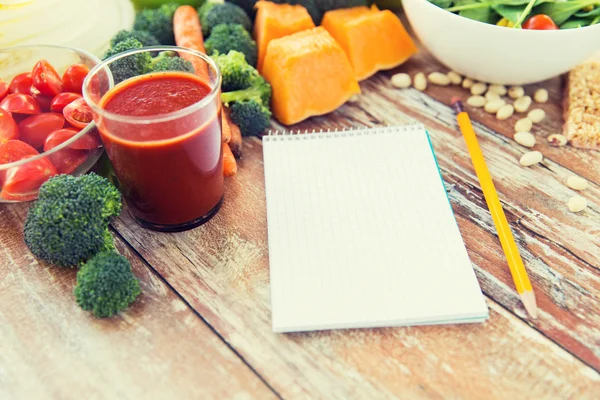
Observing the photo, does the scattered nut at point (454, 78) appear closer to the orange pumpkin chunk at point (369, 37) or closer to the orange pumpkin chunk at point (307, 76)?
the orange pumpkin chunk at point (369, 37)

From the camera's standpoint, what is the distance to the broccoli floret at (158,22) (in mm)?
1705

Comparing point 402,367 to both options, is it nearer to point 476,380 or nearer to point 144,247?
point 476,380

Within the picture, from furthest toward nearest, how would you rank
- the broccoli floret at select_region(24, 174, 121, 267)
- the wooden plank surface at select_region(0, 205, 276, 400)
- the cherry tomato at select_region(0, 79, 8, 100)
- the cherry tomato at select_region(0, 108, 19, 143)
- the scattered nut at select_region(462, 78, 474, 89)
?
the scattered nut at select_region(462, 78, 474, 89) → the cherry tomato at select_region(0, 79, 8, 100) → the cherry tomato at select_region(0, 108, 19, 143) → the broccoli floret at select_region(24, 174, 121, 267) → the wooden plank surface at select_region(0, 205, 276, 400)

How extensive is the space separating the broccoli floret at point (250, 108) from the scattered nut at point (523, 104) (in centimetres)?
71

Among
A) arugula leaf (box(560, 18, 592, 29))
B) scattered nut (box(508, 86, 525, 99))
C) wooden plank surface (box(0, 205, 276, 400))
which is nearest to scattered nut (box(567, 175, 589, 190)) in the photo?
scattered nut (box(508, 86, 525, 99))

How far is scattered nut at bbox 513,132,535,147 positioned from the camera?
4.81 ft

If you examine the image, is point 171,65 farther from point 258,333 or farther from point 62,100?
point 258,333

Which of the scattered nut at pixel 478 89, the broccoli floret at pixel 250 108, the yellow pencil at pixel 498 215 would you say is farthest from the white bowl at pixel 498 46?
the broccoli floret at pixel 250 108

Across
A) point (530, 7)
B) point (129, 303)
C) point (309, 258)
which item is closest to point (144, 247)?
point (129, 303)

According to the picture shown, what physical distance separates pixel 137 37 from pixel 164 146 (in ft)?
2.26

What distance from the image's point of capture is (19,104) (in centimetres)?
126

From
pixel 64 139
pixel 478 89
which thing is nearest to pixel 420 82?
pixel 478 89

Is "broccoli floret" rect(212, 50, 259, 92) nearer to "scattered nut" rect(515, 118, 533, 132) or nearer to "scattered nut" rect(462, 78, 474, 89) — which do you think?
"scattered nut" rect(462, 78, 474, 89)

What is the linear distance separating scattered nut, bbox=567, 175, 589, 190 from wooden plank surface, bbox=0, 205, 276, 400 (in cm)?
90
